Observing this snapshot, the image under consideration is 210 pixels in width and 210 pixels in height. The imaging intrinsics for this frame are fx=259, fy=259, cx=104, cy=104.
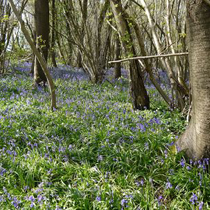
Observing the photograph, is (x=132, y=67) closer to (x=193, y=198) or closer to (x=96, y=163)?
(x=96, y=163)

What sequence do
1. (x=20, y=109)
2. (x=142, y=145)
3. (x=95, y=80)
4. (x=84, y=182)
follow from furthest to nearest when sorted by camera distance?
(x=95, y=80)
(x=20, y=109)
(x=142, y=145)
(x=84, y=182)

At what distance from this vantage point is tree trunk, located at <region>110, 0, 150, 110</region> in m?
5.65

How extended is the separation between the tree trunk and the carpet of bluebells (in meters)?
0.39

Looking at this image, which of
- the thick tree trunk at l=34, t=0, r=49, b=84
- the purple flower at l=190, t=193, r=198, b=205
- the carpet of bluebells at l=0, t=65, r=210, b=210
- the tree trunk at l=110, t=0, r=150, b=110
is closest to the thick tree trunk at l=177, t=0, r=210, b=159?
the carpet of bluebells at l=0, t=65, r=210, b=210

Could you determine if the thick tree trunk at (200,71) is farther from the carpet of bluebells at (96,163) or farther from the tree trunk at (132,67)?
the tree trunk at (132,67)

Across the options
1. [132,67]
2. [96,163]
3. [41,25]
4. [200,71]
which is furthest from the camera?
[41,25]

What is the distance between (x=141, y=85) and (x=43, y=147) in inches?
114

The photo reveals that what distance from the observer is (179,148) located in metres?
3.73

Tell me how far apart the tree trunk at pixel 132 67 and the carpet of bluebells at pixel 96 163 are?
0.39 meters

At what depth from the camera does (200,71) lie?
304 cm

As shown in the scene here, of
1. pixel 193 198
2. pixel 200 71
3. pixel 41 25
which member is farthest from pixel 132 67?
pixel 41 25

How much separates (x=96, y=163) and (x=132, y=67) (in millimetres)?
2885

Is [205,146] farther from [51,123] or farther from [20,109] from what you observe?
[20,109]

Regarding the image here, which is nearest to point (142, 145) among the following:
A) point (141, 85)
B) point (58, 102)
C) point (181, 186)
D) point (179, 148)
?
point (179, 148)
